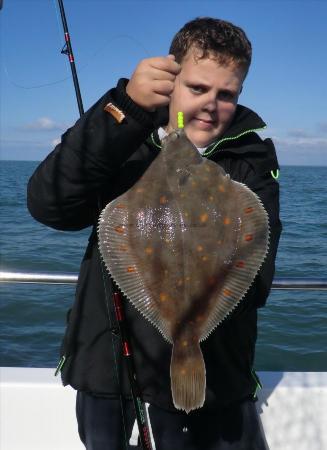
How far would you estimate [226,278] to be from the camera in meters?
1.78

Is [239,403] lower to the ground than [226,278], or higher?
lower

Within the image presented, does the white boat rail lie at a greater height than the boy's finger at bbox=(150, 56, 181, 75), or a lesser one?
lesser

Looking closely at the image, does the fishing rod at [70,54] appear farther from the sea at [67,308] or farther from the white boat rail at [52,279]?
the sea at [67,308]

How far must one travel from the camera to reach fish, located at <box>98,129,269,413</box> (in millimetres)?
1736

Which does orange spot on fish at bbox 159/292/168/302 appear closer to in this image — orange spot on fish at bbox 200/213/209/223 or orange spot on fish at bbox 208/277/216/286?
orange spot on fish at bbox 208/277/216/286

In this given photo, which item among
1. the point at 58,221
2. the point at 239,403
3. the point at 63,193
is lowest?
the point at 239,403

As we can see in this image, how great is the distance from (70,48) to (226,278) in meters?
1.77

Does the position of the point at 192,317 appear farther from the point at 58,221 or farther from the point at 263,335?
the point at 263,335

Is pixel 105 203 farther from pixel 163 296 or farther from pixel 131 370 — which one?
pixel 131 370

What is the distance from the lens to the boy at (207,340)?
6.93 feet

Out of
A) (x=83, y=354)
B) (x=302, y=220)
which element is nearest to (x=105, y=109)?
(x=83, y=354)

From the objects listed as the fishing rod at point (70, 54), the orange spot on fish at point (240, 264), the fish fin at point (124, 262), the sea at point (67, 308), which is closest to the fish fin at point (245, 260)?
the orange spot on fish at point (240, 264)

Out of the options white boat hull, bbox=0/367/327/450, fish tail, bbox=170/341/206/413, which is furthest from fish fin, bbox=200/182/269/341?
white boat hull, bbox=0/367/327/450

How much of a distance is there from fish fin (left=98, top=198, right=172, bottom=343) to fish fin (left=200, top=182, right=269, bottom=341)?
22 centimetres
